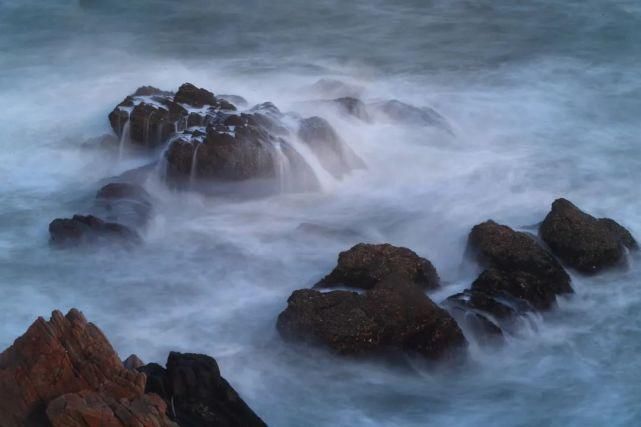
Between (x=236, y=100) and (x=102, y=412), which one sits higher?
(x=236, y=100)

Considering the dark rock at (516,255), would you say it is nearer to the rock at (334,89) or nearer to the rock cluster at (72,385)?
the rock cluster at (72,385)

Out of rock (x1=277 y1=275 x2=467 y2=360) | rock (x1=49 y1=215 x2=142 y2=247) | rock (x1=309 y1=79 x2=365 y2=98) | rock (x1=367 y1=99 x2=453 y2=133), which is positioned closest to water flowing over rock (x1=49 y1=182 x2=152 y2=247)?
rock (x1=49 y1=215 x2=142 y2=247)

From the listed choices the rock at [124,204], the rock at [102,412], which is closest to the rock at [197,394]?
the rock at [102,412]

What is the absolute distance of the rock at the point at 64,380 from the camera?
7.34m

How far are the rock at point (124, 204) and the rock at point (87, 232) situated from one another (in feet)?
0.93

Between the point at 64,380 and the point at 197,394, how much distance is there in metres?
1.40

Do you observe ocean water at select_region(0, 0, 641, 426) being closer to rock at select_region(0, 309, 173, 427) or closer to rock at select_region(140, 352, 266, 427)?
rock at select_region(140, 352, 266, 427)

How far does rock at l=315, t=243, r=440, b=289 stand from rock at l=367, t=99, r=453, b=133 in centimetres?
676

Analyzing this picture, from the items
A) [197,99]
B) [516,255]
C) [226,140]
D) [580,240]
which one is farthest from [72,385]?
[197,99]

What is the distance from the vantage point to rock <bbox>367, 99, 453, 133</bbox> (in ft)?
59.3

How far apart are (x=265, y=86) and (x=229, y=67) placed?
2.06 meters

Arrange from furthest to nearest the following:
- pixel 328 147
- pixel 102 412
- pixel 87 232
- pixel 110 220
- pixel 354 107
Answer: pixel 354 107
pixel 328 147
pixel 110 220
pixel 87 232
pixel 102 412

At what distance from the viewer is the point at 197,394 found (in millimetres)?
8500

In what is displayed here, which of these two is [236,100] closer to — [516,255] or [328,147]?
[328,147]
